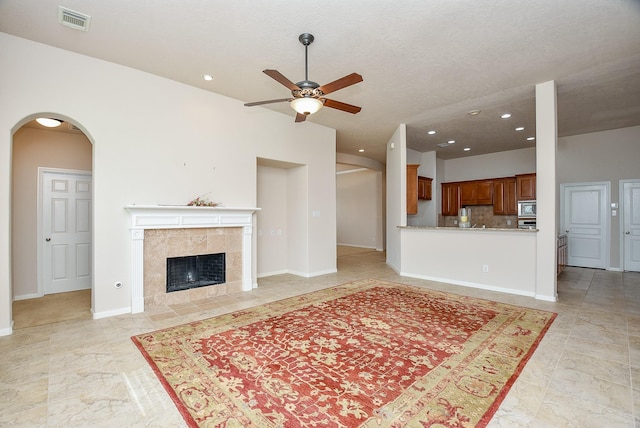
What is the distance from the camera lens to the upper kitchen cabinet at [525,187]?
7.47 meters

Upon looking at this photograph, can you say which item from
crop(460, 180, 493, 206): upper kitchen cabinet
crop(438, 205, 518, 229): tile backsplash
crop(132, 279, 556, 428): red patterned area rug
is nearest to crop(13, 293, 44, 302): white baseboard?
crop(132, 279, 556, 428): red patterned area rug

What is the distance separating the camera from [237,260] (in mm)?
→ 4969

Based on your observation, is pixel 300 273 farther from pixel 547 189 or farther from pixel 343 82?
pixel 547 189

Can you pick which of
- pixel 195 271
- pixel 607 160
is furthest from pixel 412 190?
pixel 195 271

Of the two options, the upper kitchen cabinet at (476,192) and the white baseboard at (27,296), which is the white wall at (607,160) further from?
the white baseboard at (27,296)

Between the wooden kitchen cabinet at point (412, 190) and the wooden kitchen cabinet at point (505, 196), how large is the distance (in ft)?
9.13

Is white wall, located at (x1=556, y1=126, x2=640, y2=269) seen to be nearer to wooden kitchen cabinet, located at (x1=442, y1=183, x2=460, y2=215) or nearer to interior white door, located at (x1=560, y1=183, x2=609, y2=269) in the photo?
interior white door, located at (x1=560, y1=183, x2=609, y2=269)

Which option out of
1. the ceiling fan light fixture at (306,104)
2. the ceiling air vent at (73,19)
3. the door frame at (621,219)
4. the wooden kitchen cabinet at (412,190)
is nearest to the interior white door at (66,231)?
the ceiling air vent at (73,19)

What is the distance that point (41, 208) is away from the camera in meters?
4.76

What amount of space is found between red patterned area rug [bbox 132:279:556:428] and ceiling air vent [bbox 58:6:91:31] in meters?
3.28

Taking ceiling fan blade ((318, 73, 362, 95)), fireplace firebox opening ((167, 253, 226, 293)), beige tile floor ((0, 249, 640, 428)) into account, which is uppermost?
ceiling fan blade ((318, 73, 362, 95))

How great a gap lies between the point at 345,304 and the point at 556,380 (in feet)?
7.88

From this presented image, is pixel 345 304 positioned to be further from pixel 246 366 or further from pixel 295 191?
pixel 295 191

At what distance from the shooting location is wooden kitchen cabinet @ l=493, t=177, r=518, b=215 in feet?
25.9
